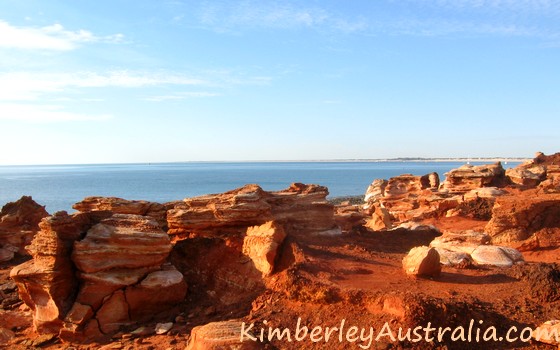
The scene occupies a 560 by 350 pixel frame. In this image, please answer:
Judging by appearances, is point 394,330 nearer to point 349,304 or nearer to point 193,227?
point 349,304

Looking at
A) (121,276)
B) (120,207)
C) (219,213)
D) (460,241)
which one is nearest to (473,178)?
(460,241)

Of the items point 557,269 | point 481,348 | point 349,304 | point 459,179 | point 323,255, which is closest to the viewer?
point 481,348

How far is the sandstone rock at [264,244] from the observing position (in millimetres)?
14031

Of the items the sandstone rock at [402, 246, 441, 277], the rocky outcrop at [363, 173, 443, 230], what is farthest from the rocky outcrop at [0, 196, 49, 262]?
the sandstone rock at [402, 246, 441, 277]

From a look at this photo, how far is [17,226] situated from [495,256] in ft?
72.4

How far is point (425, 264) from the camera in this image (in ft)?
41.6

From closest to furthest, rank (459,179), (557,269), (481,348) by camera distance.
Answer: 1. (481,348)
2. (557,269)
3. (459,179)

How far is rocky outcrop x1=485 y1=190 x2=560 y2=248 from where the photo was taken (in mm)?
18438

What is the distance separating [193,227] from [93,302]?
4.45 m

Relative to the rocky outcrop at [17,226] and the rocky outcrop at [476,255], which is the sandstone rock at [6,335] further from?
the rocky outcrop at [476,255]

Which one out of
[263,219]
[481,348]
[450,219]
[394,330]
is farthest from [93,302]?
[450,219]

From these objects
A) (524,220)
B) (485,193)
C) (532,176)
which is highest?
(532,176)

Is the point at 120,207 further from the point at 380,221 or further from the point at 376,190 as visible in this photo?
the point at 376,190

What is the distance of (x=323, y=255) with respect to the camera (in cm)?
1476
